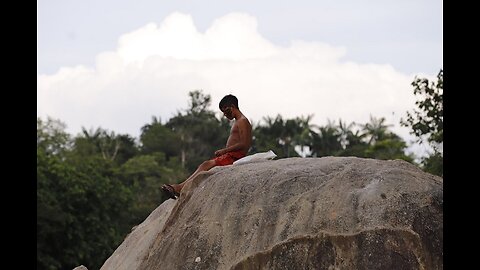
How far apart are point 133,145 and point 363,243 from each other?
2218 inches

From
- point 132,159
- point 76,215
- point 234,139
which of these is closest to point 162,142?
point 132,159

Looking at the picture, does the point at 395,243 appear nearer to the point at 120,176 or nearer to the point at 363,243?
the point at 363,243

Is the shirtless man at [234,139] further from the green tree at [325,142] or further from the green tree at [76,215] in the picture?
the green tree at [325,142]

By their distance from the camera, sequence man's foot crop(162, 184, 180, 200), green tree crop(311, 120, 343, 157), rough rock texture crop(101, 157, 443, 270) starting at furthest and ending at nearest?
1. green tree crop(311, 120, 343, 157)
2. man's foot crop(162, 184, 180, 200)
3. rough rock texture crop(101, 157, 443, 270)

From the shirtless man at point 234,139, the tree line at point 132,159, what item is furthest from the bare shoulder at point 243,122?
the tree line at point 132,159

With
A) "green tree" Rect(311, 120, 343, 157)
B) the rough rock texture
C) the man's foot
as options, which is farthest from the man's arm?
"green tree" Rect(311, 120, 343, 157)

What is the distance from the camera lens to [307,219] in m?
9.01

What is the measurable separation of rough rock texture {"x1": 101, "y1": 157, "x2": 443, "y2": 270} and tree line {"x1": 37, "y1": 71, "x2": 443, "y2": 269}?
624 inches

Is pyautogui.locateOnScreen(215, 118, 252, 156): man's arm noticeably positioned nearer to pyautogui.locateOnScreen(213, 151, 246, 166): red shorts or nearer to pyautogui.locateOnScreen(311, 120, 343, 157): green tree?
pyautogui.locateOnScreen(213, 151, 246, 166): red shorts

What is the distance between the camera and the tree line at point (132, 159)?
1351 inches

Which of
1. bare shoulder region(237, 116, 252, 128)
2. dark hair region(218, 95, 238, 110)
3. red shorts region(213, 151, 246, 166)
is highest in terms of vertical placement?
dark hair region(218, 95, 238, 110)

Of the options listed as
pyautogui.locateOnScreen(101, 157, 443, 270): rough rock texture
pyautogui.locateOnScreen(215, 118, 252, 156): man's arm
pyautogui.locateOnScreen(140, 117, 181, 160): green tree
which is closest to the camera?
pyautogui.locateOnScreen(101, 157, 443, 270): rough rock texture

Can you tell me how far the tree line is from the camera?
113 ft

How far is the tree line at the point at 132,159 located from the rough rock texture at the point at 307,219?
15852 mm
